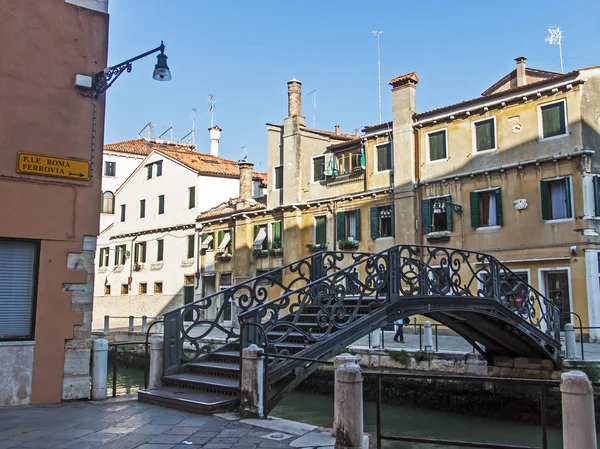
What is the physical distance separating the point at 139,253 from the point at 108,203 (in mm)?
6460

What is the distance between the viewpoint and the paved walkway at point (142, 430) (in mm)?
6117

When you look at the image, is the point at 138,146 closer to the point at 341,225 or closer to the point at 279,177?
the point at 279,177

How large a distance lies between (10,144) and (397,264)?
6031 mm

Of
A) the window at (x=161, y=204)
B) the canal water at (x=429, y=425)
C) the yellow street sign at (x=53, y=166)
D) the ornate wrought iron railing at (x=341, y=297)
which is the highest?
the window at (x=161, y=204)

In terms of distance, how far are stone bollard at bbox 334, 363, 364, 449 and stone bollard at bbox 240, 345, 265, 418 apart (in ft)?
5.22

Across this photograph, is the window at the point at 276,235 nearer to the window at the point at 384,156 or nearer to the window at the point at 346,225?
the window at the point at 346,225

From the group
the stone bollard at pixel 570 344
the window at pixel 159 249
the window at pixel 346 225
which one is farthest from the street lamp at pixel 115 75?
the window at pixel 159 249

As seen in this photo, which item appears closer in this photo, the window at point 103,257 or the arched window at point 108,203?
the window at point 103,257

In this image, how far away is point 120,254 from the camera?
41500 millimetres

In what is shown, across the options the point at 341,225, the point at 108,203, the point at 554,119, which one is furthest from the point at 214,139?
the point at 554,119

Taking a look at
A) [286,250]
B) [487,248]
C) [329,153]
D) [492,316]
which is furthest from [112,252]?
[492,316]

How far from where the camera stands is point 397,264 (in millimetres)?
10055

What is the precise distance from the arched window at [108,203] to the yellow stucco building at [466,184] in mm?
15290

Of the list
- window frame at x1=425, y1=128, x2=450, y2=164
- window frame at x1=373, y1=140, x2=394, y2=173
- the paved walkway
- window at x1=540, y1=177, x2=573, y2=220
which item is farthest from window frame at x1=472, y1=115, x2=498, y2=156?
the paved walkway
